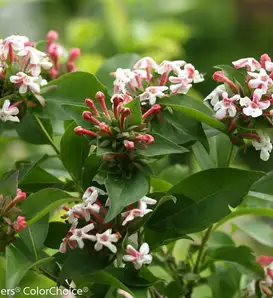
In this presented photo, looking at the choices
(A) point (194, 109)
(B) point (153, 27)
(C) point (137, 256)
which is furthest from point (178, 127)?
(B) point (153, 27)

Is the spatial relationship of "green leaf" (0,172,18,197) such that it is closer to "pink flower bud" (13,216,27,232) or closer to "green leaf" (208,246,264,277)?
"pink flower bud" (13,216,27,232)

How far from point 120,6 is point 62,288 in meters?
1.67

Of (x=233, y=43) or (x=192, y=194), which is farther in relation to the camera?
(x=233, y=43)

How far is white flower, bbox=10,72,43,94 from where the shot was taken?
72cm

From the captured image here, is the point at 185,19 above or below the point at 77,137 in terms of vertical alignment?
below

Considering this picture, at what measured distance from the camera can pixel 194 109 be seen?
684mm

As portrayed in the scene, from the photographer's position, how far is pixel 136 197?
638 mm

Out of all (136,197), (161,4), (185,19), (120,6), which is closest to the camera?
(136,197)

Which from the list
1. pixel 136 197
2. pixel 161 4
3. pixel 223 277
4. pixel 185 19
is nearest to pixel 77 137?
pixel 136 197

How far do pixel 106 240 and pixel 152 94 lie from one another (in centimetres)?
15

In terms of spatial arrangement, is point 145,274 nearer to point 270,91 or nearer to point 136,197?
point 136,197

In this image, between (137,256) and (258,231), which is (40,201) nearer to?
(137,256)

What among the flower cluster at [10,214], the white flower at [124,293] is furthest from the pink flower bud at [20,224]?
the white flower at [124,293]

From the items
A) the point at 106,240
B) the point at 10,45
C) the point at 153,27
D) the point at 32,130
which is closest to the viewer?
the point at 106,240
